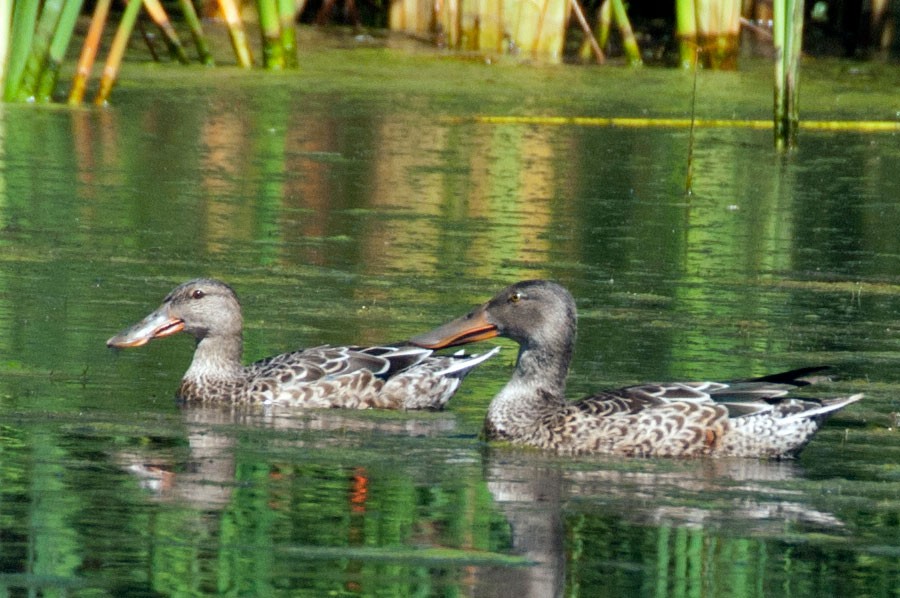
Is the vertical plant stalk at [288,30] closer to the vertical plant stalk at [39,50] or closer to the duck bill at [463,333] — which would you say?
the vertical plant stalk at [39,50]

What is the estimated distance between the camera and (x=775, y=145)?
1527 cm

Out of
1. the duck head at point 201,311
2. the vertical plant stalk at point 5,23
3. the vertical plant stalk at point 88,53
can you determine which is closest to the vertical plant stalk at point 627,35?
the vertical plant stalk at point 88,53

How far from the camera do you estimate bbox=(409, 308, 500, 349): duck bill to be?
7.40m

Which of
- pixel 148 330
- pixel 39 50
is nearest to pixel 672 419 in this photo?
pixel 148 330

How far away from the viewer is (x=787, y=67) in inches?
550

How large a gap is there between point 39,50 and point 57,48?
303 millimetres

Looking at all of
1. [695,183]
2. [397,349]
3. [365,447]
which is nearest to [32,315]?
[397,349]

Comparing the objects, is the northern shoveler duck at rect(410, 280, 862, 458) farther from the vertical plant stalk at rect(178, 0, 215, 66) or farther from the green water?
the vertical plant stalk at rect(178, 0, 215, 66)

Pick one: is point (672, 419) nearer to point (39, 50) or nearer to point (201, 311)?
point (201, 311)

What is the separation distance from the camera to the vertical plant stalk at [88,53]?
1506 centimetres

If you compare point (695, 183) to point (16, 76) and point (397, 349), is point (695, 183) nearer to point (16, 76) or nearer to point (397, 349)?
point (16, 76)

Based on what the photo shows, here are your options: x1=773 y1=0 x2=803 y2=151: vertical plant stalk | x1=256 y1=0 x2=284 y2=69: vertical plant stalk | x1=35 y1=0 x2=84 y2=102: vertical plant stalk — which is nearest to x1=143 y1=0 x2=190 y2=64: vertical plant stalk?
x1=256 y1=0 x2=284 y2=69: vertical plant stalk

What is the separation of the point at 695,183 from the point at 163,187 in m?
3.69

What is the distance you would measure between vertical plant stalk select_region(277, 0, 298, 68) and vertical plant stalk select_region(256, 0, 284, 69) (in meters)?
0.05
